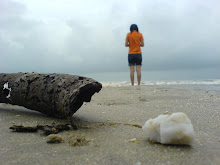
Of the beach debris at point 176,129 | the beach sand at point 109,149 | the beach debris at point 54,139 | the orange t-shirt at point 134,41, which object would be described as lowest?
the beach sand at point 109,149

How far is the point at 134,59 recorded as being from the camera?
7.06 meters

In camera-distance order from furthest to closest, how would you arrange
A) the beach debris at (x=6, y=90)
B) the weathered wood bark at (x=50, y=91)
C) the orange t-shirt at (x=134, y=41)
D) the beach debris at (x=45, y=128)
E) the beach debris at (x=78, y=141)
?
the orange t-shirt at (x=134, y=41), the beach debris at (x=6, y=90), the weathered wood bark at (x=50, y=91), the beach debris at (x=45, y=128), the beach debris at (x=78, y=141)

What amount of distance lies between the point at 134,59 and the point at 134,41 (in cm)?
63

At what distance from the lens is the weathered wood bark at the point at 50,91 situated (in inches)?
69.0

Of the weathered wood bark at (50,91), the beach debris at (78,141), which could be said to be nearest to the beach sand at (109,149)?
the beach debris at (78,141)

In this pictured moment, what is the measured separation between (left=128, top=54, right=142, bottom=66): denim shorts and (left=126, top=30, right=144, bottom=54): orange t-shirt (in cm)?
13

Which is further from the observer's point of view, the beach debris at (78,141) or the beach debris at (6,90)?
the beach debris at (6,90)

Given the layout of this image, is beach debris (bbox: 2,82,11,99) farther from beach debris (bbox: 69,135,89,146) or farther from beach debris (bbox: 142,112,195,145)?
beach debris (bbox: 142,112,195,145)

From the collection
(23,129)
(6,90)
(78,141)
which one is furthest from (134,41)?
(78,141)

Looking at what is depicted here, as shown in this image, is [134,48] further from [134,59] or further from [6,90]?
[6,90]

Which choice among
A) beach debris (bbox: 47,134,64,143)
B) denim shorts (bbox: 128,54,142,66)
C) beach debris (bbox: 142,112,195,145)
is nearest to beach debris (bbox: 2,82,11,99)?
beach debris (bbox: 47,134,64,143)

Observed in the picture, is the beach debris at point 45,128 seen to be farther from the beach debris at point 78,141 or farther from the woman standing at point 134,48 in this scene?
the woman standing at point 134,48

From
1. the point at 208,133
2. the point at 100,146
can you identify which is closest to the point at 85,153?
the point at 100,146

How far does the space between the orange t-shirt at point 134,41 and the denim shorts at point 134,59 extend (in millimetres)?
128
